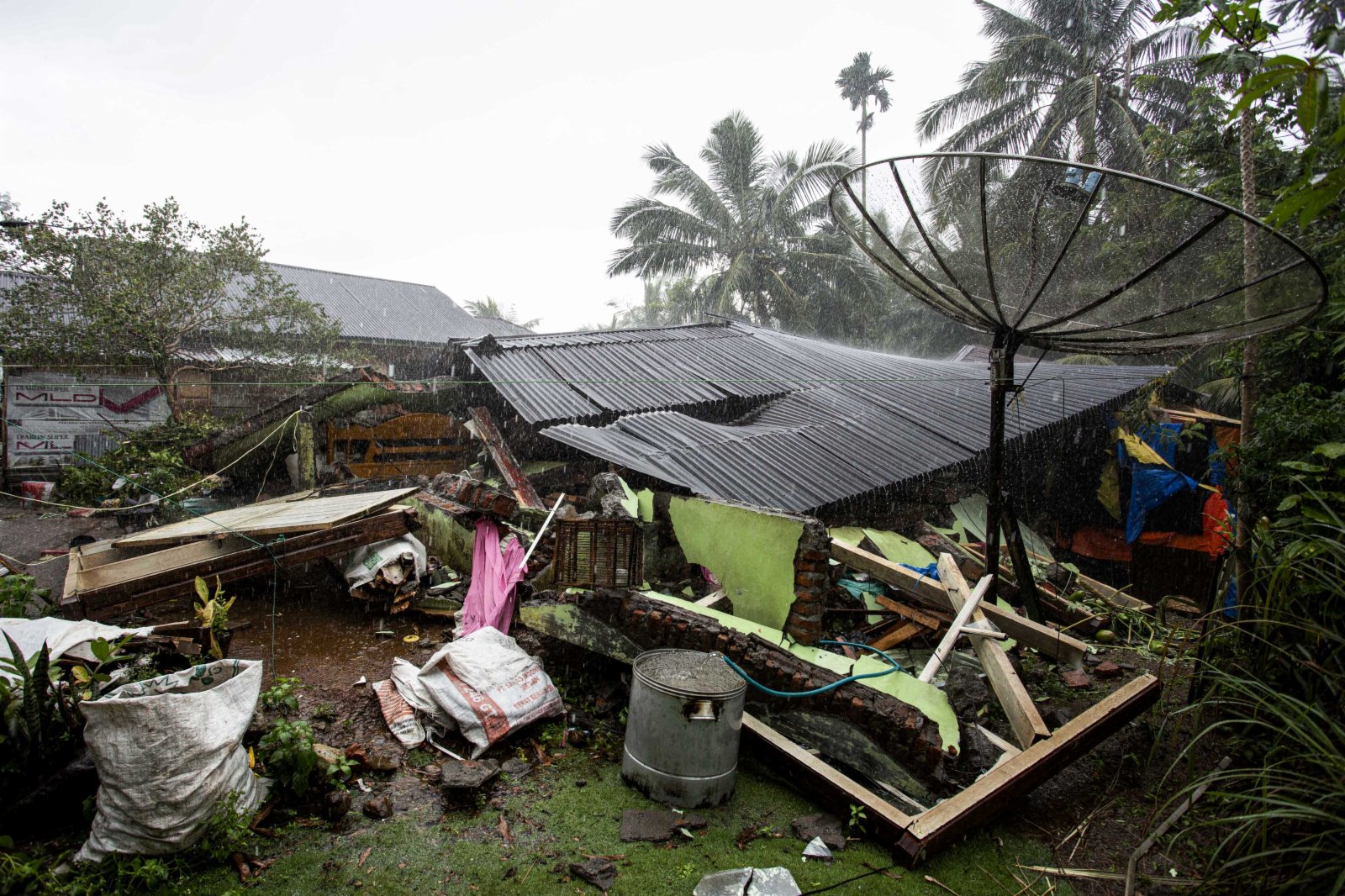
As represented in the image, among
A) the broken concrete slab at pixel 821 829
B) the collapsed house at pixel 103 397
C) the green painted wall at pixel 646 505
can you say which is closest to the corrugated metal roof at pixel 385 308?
the collapsed house at pixel 103 397

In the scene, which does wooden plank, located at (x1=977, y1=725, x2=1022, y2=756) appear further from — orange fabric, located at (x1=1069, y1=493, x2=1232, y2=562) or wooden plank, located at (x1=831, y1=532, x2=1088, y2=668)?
orange fabric, located at (x1=1069, y1=493, x2=1232, y2=562)

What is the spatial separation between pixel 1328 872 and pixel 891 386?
30.1ft

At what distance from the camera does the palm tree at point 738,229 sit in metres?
22.1

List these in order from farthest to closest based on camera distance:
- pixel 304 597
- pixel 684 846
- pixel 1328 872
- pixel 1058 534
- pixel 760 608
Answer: pixel 1058 534 < pixel 304 597 < pixel 760 608 < pixel 684 846 < pixel 1328 872

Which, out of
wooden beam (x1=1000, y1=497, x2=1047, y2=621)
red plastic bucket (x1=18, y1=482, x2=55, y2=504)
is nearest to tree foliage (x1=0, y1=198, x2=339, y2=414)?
red plastic bucket (x1=18, y1=482, x2=55, y2=504)

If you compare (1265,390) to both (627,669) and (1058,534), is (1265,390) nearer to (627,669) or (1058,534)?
(1058,534)

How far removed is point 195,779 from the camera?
2.72m

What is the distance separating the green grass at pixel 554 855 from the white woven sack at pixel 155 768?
27 cm

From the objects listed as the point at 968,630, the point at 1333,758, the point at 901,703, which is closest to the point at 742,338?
the point at 968,630

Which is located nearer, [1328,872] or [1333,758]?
[1328,872]

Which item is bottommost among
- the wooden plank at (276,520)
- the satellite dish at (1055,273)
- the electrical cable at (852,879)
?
the electrical cable at (852,879)

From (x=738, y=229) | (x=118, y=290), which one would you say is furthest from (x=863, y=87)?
(x=118, y=290)

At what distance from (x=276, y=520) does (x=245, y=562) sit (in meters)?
0.58

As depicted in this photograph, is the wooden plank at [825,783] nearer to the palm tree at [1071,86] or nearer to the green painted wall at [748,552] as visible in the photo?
the green painted wall at [748,552]
